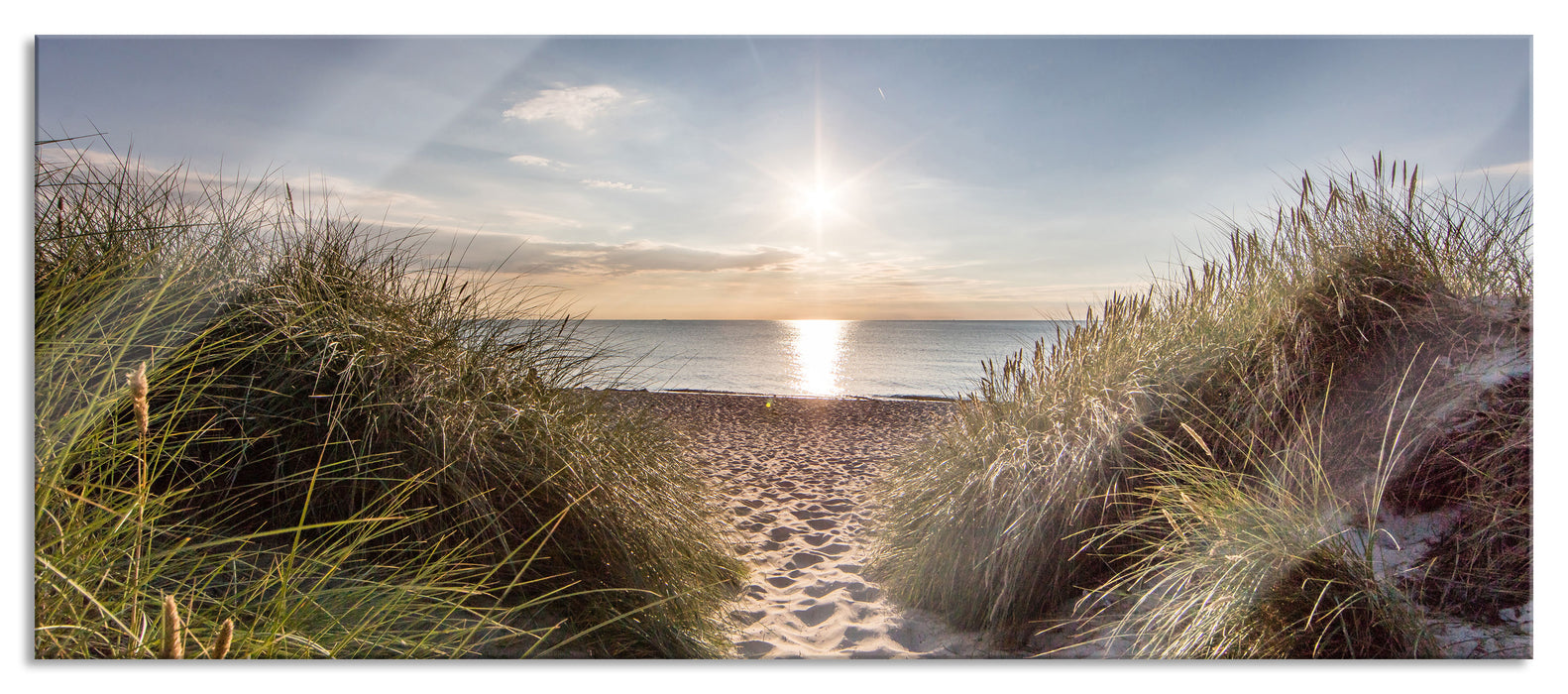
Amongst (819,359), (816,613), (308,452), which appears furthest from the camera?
(819,359)

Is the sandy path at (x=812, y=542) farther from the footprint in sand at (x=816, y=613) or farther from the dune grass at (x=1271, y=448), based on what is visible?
the dune grass at (x=1271, y=448)

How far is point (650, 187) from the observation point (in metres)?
2.83

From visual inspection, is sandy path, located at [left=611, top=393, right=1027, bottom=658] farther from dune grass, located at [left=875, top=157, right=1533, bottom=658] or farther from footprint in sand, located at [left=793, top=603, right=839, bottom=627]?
dune grass, located at [left=875, top=157, right=1533, bottom=658]

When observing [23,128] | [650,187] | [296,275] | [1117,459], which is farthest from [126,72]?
[1117,459]

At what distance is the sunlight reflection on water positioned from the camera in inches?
557

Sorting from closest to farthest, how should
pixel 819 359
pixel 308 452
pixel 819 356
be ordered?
pixel 308 452 → pixel 819 359 → pixel 819 356

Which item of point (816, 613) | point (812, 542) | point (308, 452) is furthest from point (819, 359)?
point (308, 452)

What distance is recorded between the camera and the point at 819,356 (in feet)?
68.9

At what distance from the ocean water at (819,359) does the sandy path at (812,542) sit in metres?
1.23

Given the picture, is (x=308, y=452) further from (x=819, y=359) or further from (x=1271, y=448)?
(x=819, y=359)

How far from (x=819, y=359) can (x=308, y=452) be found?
1830 centimetres

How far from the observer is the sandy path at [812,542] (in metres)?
2.43

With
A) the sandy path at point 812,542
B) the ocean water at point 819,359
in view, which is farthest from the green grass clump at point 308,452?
the ocean water at point 819,359

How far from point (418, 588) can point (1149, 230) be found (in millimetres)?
2636
